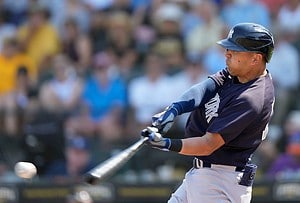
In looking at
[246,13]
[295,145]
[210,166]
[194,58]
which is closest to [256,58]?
[210,166]

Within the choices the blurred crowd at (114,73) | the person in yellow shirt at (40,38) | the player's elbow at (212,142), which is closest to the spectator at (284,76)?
the blurred crowd at (114,73)

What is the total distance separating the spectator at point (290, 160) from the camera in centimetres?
882

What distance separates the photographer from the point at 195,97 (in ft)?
17.3

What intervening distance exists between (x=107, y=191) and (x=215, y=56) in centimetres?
206

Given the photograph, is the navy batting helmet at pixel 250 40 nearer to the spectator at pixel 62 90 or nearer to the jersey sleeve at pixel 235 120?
the jersey sleeve at pixel 235 120

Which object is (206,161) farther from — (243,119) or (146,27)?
(146,27)

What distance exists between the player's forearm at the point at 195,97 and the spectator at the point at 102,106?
4.21 m

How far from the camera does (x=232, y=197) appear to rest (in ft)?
17.1

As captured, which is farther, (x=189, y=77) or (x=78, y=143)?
(x=189, y=77)

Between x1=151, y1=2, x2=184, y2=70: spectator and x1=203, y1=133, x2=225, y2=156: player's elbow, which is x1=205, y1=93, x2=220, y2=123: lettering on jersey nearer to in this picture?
x1=203, y1=133, x2=225, y2=156: player's elbow

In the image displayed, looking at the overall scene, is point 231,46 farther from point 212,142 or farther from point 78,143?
point 78,143

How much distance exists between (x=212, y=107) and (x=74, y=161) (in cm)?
440

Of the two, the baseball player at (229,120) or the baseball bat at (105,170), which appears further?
the baseball player at (229,120)

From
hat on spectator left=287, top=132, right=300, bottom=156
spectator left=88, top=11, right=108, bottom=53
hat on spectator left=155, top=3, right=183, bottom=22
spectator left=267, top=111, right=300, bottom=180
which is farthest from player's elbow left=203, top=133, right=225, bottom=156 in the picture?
spectator left=88, top=11, right=108, bottom=53
